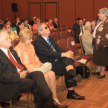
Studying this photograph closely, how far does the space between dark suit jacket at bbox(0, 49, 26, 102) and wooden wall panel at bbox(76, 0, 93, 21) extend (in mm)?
10889

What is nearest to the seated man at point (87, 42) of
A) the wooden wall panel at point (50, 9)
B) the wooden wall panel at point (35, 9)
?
the wooden wall panel at point (50, 9)

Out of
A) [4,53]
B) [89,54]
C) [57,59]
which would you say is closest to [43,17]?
[89,54]

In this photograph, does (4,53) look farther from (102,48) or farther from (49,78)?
(102,48)

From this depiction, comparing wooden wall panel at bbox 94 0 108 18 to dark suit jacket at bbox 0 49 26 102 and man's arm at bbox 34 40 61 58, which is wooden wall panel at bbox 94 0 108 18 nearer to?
man's arm at bbox 34 40 61 58

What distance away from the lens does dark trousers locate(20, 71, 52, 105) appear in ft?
8.78

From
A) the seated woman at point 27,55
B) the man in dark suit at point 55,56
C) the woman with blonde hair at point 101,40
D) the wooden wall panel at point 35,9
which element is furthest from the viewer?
the wooden wall panel at point 35,9

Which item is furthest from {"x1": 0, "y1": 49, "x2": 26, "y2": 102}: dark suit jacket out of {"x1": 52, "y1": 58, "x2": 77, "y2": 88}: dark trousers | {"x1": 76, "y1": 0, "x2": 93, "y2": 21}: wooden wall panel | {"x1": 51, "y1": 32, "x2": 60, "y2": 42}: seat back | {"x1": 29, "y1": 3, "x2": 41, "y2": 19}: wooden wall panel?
{"x1": 29, "y1": 3, "x2": 41, "y2": 19}: wooden wall panel

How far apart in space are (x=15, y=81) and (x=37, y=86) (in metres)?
0.30

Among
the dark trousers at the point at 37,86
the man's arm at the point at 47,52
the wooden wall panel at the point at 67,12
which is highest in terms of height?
the wooden wall panel at the point at 67,12

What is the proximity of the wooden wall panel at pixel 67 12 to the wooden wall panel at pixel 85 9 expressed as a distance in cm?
36

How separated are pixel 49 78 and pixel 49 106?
55 cm

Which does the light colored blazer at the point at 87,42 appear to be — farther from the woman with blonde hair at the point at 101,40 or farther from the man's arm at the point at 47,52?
the man's arm at the point at 47,52

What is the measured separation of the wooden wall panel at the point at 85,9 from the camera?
504 inches

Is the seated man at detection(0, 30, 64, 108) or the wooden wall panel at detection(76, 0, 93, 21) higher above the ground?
the wooden wall panel at detection(76, 0, 93, 21)
